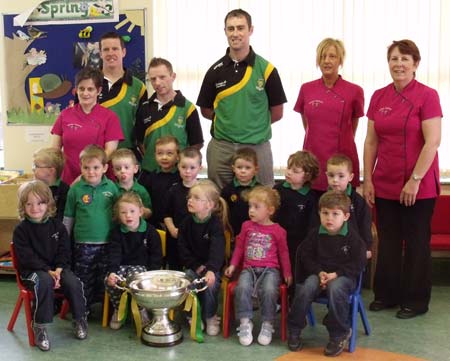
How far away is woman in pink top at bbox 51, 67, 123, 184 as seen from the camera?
347 cm

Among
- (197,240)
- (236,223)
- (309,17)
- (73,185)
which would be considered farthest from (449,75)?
(73,185)

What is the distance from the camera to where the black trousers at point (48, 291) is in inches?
118

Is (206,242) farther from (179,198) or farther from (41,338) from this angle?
(41,338)

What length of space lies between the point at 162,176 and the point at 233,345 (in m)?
1.07

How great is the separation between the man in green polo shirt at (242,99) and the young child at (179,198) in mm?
254

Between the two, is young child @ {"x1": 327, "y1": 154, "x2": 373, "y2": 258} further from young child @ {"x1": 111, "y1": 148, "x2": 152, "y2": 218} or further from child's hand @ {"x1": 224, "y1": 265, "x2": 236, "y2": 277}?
young child @ {"x1": 111, "y1": 148, "x2": 152, "y2": 218}

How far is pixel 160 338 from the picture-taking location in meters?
3.06

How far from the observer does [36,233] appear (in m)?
3.10

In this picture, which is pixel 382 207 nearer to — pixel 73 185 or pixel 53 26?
pixel 73 185

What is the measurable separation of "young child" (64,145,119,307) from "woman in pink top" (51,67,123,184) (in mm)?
206

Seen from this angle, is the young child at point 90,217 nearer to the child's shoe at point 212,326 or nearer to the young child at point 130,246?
the young child at point 130,246

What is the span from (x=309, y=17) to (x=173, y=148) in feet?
5.25

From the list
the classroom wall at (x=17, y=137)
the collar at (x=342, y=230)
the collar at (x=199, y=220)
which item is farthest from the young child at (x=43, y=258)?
the classroom wall at (x=17, y=137)

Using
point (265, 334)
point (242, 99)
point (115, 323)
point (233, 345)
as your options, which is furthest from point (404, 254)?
point (115, 323)
